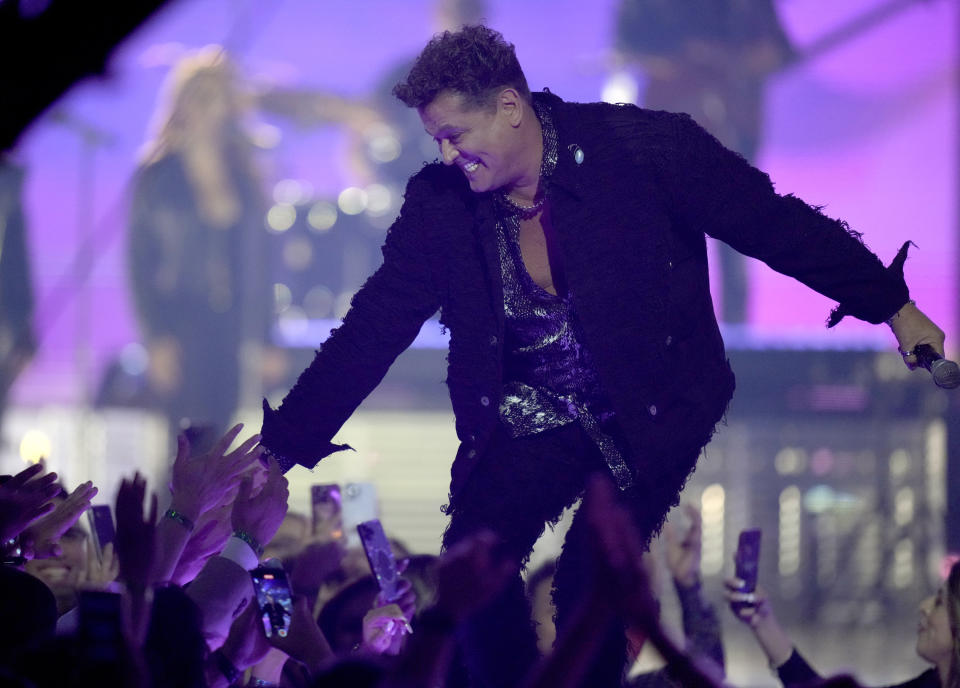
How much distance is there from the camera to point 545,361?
2508 mm

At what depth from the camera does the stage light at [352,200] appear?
36.9 feet

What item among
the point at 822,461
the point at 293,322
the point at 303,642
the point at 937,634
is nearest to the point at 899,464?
the point at 822,461

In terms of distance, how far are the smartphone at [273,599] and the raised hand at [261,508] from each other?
0.38 metres

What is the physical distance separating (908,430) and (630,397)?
7698 millimetres

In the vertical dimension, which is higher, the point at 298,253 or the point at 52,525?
the point at 52,525

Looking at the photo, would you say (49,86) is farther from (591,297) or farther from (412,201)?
(591,297)

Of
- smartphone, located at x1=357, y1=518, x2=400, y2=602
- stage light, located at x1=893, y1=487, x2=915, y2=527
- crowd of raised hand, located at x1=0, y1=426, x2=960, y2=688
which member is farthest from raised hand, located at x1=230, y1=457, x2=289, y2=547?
stage light, located at x1=893, y1=487, x2=915, y2=527

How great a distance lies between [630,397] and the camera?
2.38 m

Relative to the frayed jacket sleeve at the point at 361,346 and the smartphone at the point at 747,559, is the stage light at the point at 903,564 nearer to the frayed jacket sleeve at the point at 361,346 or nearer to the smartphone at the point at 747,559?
the smartphone at the point at 747,559

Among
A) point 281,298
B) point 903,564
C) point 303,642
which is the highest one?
point 303,642

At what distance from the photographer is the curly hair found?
7.88 feet

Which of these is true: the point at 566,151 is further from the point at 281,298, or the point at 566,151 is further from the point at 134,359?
the point at 134,359

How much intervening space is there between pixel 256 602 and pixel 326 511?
4.79 ft

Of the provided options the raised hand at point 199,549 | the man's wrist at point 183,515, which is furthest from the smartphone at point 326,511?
the man's wrist at point 183,515
